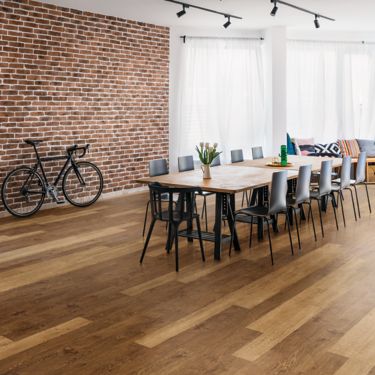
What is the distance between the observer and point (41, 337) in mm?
3607

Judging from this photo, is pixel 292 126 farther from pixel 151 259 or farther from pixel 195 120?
pixel 151 259

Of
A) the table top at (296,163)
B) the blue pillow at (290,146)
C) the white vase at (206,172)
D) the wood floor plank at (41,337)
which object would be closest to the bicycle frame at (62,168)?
the table top at (296,163)

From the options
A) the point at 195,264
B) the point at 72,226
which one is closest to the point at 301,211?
the point at 195,264

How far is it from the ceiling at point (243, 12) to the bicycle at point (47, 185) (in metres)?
2.11

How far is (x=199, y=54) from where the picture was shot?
1027 cm

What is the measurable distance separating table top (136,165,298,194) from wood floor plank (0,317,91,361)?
1922 millimetres

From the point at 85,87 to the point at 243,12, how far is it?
271 cm

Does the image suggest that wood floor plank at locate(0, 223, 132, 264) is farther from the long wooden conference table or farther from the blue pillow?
the blue pillow

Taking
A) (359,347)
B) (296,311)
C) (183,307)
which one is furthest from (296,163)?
(359,347)

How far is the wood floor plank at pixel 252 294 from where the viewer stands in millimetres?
3650

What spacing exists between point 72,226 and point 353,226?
3.47 m

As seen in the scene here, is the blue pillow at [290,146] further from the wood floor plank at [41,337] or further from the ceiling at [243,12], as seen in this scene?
the wood floor plank at [41,337]

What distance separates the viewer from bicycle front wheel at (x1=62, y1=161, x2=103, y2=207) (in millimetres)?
8289

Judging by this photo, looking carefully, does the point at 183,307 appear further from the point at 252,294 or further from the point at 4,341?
the point at 4,341
